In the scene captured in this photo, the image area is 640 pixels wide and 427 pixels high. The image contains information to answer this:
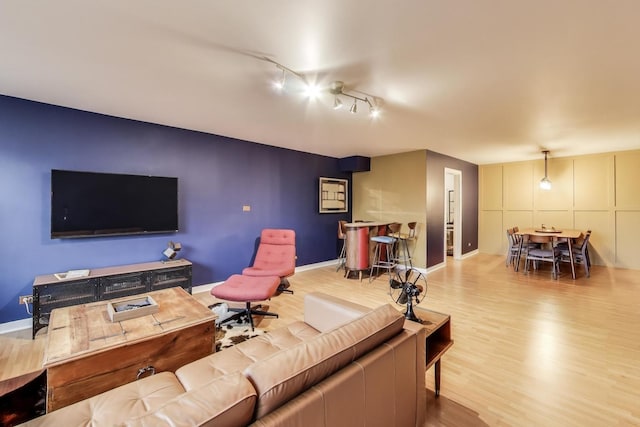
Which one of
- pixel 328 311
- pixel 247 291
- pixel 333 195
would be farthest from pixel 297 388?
pixel 333 195

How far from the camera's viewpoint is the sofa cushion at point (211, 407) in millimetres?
784

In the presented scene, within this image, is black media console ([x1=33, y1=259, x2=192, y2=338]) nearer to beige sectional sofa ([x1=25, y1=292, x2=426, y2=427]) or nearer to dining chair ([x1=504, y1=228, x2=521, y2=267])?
beige sectional sofa ([x1=25, y1=292, x2=426, y2=427])

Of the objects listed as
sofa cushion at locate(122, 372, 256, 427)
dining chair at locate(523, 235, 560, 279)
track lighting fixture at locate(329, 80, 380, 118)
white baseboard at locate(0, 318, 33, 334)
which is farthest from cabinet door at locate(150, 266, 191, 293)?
dining chair at locate(523, 235, 560, 279)

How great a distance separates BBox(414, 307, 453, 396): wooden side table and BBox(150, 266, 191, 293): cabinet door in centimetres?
293

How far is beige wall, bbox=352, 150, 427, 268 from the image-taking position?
554 centimetres

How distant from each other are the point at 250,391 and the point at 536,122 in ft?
14.9

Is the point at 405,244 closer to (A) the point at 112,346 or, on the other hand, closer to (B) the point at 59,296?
(A) the point at 112,346

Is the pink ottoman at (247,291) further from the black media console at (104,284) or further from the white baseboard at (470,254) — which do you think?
the white baseboard at (470,254)

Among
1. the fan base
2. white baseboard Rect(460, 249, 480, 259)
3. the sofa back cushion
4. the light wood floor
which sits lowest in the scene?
the light wood floor

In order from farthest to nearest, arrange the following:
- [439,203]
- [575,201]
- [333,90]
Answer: [575,201] < [439,203] < [333,90]

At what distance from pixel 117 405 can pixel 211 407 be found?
74 cm

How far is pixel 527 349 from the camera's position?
8.52ft

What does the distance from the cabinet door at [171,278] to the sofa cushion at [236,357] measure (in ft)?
7.12

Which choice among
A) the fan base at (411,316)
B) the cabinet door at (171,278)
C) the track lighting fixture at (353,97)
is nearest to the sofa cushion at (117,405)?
the fan base at (411,316)
